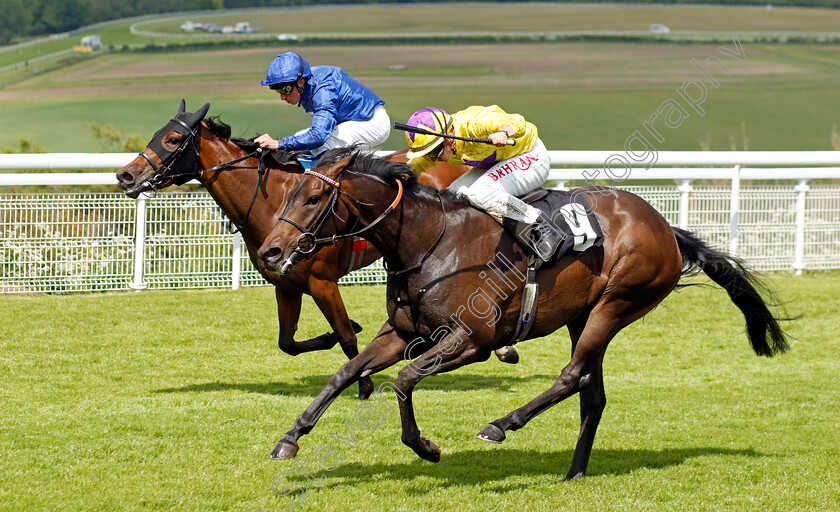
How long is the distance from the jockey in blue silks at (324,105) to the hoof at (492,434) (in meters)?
1.60

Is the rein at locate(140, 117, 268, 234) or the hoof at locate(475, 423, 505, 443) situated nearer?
the hoof at locate(475, 423, 505, 443)

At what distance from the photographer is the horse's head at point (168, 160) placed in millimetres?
4910

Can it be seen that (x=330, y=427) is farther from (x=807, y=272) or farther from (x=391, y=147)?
(x=391, y=147)

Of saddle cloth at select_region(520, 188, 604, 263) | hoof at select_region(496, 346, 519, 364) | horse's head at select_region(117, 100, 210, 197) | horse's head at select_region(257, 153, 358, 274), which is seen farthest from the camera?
hoof at select_region(496, 346, 519, 364)

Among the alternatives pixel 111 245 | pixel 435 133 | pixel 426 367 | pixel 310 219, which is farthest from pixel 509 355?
pixel 111 245

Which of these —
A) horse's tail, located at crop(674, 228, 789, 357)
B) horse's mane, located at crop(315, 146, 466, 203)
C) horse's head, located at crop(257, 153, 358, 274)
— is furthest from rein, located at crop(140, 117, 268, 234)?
horse's tail, located at crop(674, 228, 789, 357)

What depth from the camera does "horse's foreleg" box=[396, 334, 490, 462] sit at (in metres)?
3.83

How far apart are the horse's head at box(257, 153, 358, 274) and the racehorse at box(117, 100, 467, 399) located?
1244 mm

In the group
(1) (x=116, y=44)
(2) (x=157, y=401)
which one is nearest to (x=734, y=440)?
(2) (x=157, y=401)

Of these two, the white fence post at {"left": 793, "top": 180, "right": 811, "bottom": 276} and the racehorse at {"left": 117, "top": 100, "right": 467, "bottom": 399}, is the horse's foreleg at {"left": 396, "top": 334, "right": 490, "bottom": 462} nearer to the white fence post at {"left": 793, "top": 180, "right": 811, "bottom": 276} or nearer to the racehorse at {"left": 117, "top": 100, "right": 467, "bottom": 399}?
the racehorse at {"left": 117, "top": 100, "right": 467, "bottom": 399}

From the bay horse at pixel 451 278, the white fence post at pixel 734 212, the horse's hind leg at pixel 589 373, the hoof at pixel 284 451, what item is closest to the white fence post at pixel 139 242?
the bay horse at pixel 451 278

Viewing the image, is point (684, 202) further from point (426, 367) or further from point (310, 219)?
point (310, 219)

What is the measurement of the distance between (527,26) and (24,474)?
142ft

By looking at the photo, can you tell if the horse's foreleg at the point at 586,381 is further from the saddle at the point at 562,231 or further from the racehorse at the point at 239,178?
the racehorse at the point at 239,178
